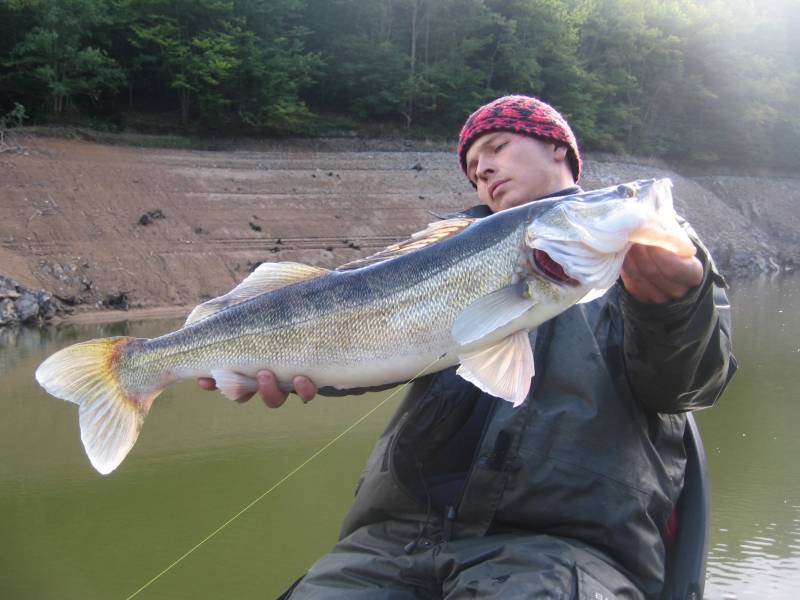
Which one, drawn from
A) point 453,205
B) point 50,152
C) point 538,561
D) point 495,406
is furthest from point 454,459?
point 453,205

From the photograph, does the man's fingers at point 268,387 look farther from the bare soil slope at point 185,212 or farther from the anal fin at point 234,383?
the bare soil slope at point 185,212

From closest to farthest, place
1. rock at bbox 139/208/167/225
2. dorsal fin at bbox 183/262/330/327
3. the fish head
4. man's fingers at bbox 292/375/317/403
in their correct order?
the fish head
man's fingers at bbox 292/375/317/403
dorsal fin at bbox 183/262/330/327
rock at bbox 139/208/167/225

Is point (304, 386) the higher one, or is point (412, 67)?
point (412, 67)

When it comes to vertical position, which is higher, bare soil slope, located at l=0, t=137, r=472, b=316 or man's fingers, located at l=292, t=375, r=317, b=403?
man's fingers, located at l=292, t=375, r=317, b=403

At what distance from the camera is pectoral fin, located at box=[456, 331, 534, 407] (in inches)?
102

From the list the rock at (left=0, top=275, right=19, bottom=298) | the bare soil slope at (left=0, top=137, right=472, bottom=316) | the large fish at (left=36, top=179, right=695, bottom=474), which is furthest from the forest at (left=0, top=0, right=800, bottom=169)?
the large fish at (left=36, top=179, right=695, bottom=474)

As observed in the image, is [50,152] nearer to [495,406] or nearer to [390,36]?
[390,36]

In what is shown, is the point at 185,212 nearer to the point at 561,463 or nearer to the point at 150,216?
the point at 150,216

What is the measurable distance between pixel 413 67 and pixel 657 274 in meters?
34.1

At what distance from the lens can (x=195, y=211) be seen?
23141 mm

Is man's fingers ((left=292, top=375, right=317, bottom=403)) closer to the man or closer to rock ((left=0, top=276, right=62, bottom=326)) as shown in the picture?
the man

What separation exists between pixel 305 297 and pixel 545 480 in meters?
1.12

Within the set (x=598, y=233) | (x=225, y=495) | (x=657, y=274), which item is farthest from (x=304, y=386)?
(x=225, y=495)

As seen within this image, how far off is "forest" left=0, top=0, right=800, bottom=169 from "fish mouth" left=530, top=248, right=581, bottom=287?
25.4 m
